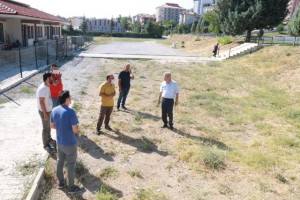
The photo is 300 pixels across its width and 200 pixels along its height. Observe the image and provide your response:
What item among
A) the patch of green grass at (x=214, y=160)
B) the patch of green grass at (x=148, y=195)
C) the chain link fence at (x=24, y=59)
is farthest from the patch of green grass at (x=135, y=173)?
the chain link fence at (x=24, y=59)

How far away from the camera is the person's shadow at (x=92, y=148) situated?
265 inches

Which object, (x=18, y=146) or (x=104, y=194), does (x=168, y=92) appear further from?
(x=18, y=146)

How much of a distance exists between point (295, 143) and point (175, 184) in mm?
4198

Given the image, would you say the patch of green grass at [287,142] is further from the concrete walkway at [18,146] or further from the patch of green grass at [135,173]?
the concrete walkway at [18,146]

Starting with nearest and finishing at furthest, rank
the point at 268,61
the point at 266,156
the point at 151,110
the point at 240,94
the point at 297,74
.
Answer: the point at 266,156
the point at 151,110
the point at 240,94
the point at 297,74
the point at 268,61

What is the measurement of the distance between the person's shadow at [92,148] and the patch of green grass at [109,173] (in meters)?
0.54

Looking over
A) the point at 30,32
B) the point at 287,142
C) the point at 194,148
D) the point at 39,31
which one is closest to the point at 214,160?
the point at 194,148

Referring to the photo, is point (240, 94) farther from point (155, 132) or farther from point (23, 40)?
point (23, 40)

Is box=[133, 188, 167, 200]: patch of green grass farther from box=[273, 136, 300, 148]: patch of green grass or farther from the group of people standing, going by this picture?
box=[273, 136, 300, 148]: patch of green grass

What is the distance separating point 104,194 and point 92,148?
2.08 meters

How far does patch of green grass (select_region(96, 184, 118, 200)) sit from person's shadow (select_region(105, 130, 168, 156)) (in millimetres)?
1944

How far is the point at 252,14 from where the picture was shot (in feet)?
105

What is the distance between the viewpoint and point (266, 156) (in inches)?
279

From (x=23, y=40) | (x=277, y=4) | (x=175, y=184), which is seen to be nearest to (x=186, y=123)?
(x=175, y=184)
